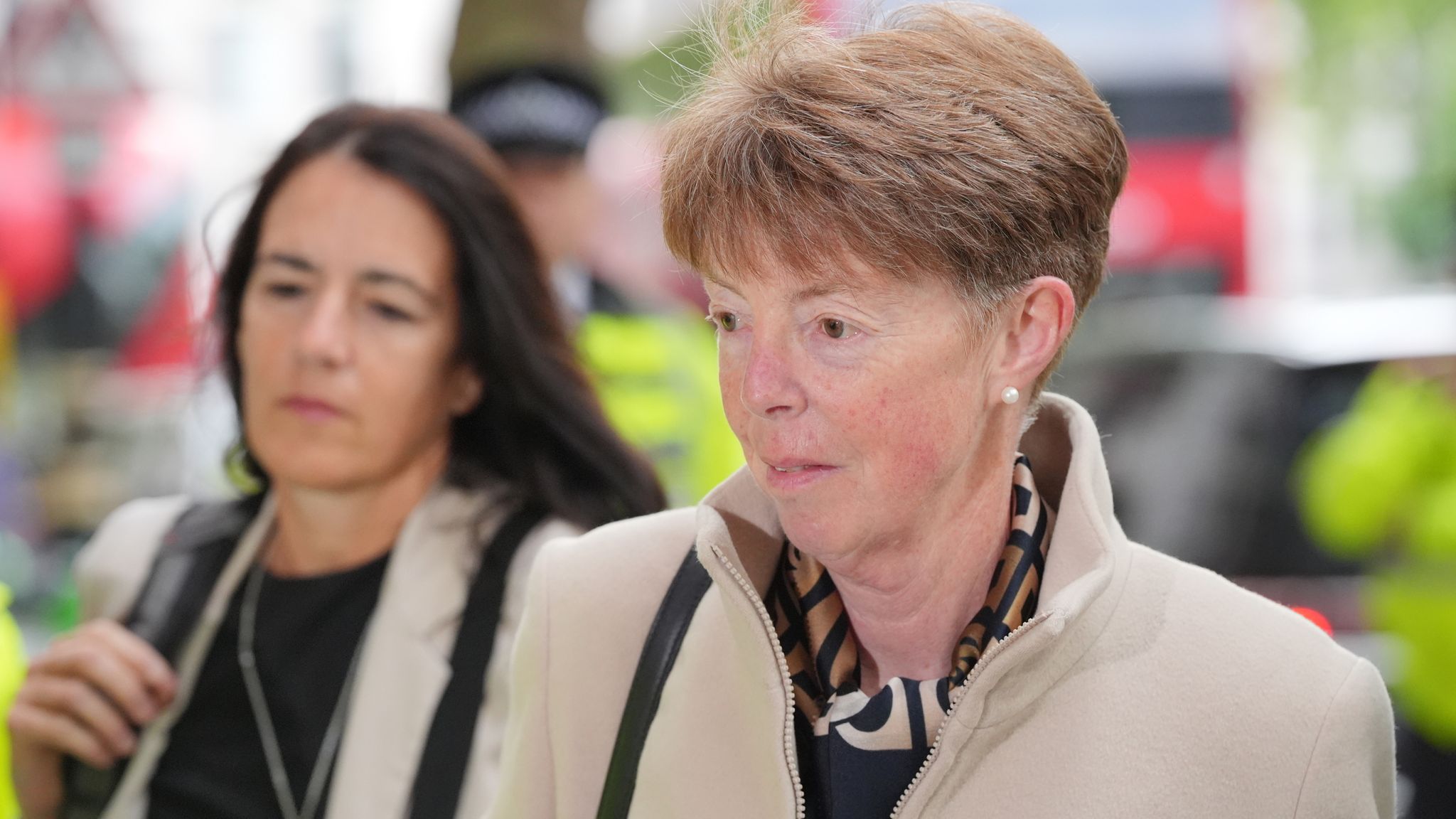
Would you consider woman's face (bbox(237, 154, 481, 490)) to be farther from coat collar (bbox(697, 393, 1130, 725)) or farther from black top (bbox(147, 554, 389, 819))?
coat collar (bbox(697, 393, 1130, 725))

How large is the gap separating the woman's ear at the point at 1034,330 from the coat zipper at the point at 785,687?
13.9 inches

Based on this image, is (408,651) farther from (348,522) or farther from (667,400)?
(667,400)

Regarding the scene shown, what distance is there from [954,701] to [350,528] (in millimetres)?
1380

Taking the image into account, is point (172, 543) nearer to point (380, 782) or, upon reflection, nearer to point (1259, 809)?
point (380, 782)

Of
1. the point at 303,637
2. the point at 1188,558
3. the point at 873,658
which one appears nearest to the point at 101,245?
the point at 1188,558

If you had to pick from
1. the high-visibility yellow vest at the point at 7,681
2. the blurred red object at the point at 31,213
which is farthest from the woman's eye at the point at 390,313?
the blurred red object at the point at 31,213

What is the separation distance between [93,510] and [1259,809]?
7.69 m

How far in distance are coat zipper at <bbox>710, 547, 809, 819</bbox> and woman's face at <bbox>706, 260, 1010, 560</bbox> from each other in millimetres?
75

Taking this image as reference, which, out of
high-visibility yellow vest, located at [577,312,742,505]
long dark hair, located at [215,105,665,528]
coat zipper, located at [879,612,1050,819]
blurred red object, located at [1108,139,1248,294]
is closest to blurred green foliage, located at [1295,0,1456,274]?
blurred red object, located at [1108,139,1248,294]

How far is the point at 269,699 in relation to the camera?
2564 mm

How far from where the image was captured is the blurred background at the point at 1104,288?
407 centimetres

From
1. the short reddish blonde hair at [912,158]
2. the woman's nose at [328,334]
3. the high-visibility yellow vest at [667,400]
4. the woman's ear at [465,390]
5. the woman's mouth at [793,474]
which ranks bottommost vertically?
the high-visibility yellow vest at [667,400]

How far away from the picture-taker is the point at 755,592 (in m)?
1.67

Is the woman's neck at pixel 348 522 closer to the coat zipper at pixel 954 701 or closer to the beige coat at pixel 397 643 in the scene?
the beige coat at pixel 397 643
